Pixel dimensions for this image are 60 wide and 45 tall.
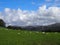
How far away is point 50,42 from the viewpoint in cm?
4603

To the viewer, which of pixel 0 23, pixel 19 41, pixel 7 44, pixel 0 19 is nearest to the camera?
pixel 7 44

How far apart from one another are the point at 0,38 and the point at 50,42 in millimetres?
13307

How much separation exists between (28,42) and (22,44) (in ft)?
5.37

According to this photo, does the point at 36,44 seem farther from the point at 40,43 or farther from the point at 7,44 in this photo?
the point at 7,44

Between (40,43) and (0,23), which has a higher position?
(0,23)

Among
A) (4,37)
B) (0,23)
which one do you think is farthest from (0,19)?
(4,37)

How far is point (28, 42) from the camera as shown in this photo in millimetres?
44375

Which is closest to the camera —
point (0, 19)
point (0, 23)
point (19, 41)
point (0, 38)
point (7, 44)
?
point (7, 44)

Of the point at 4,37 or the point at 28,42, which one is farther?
the point at 4,37

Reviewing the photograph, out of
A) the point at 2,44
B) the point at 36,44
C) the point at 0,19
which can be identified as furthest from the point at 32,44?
the point at 0,19

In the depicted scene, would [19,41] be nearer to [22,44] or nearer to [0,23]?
[22,44]

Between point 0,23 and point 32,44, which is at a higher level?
point 0,23

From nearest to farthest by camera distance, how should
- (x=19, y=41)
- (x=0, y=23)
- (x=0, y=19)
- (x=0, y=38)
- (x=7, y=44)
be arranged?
(x=7, y=44), (x=19, y=41), (x=0, y=38), (x=0, y=23), (x=0, y=19)

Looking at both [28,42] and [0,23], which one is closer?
[28,42]
